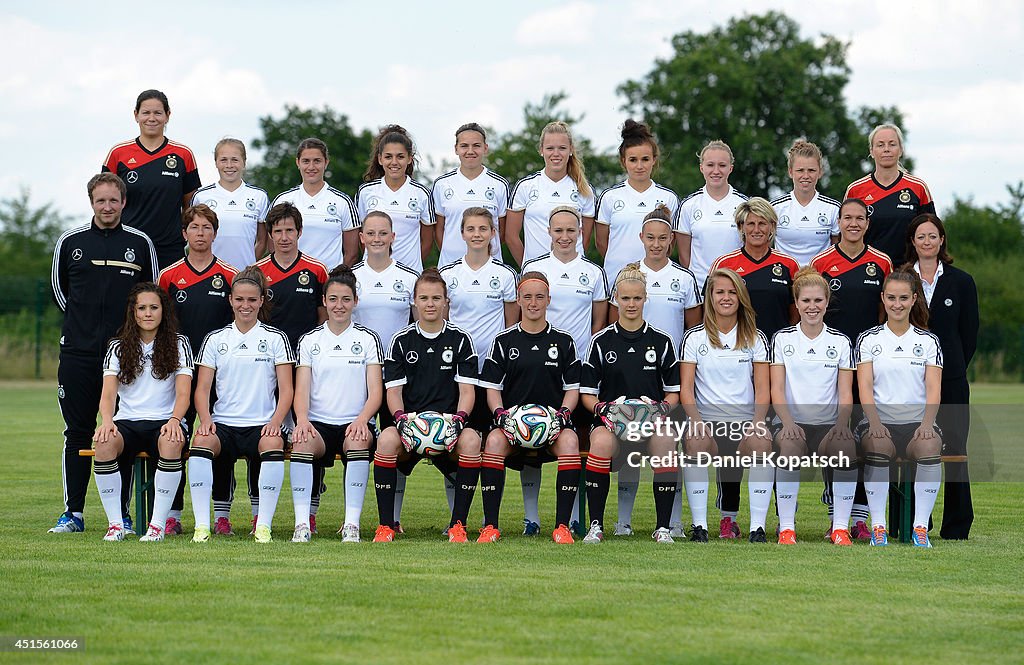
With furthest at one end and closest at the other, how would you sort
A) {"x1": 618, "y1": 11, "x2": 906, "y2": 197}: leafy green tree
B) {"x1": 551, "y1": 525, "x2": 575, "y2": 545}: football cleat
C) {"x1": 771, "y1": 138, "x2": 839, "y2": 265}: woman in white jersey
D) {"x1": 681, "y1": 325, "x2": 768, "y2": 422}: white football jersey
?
{"x1": 618, "y1": 11, "x2": 906, "y2": 197}: leafy green tree < {"x1": 771, "y1": 138, "x2": 839, "y2": 265}: woman in white jersey < {"x1": 681, "y1": 325, "x2": 768, "y2": 422}: white football jersey < {"x1": 551, "y1": 525, "x2": 575, "y2": 545}: football cleat

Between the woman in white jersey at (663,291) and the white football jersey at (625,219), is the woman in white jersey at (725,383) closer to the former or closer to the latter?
the woman in white jersey at (663,291)

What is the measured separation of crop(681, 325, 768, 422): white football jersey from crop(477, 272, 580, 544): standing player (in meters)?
0.78

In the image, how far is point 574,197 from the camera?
9.13 metres

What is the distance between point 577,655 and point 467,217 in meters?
4.26

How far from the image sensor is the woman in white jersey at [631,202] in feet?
29.2

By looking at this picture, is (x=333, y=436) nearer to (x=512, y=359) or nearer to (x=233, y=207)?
(x=512, y=359)

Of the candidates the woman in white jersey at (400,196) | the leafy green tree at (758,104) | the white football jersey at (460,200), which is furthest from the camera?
the leafy green tree at (758,104)

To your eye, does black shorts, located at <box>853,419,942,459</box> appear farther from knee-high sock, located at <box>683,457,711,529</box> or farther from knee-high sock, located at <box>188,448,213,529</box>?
knee-high sock, located at <box>188,448,213,529</box>

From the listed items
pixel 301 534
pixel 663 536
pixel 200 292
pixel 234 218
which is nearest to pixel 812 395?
pixel 663 536

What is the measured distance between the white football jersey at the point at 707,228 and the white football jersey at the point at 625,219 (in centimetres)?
22

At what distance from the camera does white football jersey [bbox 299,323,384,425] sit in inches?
311

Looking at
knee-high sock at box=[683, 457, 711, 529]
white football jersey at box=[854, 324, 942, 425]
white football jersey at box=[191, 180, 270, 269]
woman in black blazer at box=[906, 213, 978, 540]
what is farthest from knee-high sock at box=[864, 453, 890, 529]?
white football jersey at box=[191, 180, 270, 269]

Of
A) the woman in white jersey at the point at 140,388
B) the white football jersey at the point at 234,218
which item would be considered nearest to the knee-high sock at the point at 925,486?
the woman in white jersey at the point at 140,388

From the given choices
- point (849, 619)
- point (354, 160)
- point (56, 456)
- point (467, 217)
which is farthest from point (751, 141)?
point (849, 619)
